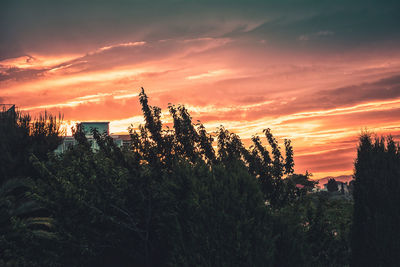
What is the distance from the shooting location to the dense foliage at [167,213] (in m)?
10.5

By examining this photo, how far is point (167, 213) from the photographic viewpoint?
1220 cm

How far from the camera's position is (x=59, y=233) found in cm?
1388

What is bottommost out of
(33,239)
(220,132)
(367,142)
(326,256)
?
(326,256)

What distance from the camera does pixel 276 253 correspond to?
38.5 ft

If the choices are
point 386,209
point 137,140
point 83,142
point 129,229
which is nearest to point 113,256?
point 129,229

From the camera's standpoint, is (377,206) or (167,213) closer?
(377,206)

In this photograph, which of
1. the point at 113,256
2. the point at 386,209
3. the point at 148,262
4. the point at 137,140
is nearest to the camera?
the point at 386,209

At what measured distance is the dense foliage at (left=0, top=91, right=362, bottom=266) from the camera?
1054 cm

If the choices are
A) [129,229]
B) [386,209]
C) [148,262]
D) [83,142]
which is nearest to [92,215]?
[129,229]

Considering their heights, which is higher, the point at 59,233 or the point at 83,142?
the point at 83,142

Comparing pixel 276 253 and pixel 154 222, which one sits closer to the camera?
pixel 276 253

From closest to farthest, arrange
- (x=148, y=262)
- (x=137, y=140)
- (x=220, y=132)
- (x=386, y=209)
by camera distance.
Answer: (x=386, y=209)
(x=148, y=262)
(x=137, y=140)
(x=220, y=132)

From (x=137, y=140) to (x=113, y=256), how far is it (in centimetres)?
496

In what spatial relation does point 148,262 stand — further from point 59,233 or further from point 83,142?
point 83,142
